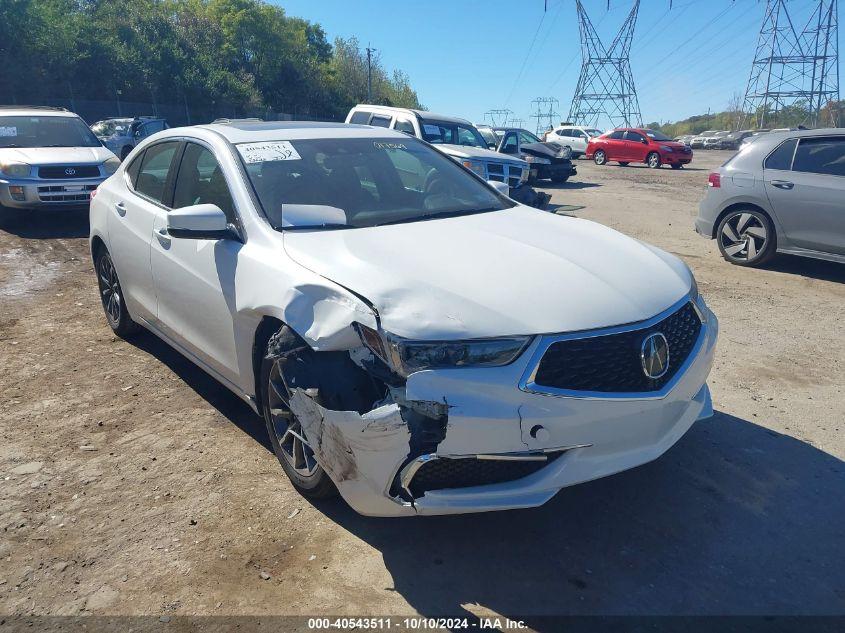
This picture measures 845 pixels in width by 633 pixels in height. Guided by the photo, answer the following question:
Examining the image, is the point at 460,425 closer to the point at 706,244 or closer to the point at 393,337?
the point at 393,337

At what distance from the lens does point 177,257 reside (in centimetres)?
390

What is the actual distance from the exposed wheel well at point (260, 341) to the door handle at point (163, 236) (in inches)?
47.2

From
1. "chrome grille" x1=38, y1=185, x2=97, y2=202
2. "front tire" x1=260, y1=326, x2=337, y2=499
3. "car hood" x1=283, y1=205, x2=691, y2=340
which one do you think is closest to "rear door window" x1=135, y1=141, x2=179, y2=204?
"car hood" x1=283, y1=205, x2=691, y2=340

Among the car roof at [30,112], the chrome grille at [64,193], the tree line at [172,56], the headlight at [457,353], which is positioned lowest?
the chrome grille at [64,193]

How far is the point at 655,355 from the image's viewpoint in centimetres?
272

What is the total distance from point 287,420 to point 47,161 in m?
8.71

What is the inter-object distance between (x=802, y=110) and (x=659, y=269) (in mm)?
74872

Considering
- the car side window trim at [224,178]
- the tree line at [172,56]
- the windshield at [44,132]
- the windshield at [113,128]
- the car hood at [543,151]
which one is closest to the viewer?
the car side window trim at [224,178]

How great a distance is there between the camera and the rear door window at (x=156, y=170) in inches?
172

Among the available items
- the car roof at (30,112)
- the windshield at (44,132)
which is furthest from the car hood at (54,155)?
the car roof at (30,112)

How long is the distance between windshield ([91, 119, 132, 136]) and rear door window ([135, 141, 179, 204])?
19129 mm

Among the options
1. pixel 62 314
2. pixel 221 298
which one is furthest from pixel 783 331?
pixel 62 314

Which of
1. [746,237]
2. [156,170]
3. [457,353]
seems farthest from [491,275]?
[746,237]

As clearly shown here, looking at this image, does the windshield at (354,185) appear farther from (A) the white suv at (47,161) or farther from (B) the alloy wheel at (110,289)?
(A) the white suv at (47,161)
